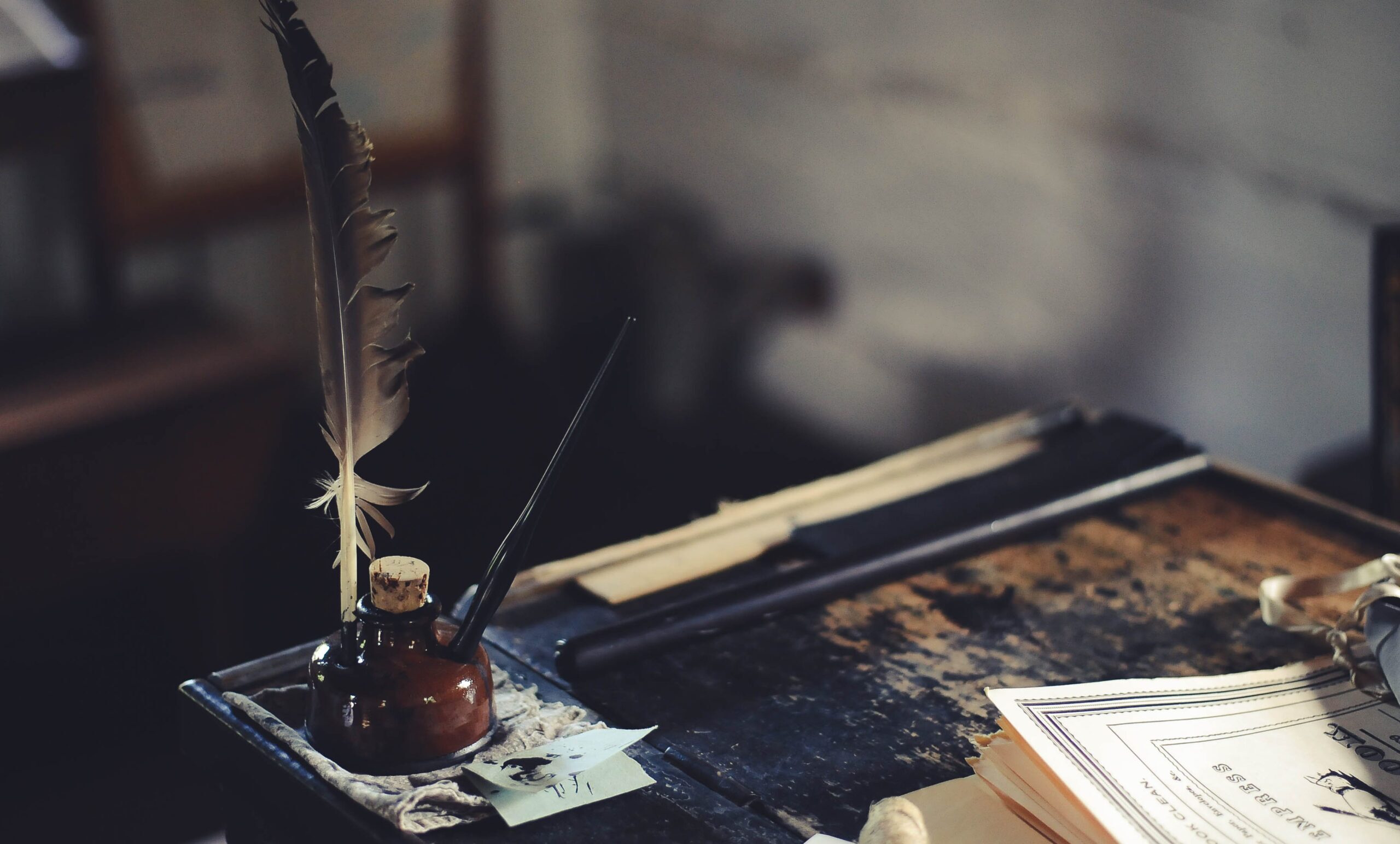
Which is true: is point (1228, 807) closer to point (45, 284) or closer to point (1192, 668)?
point (1192, 668)

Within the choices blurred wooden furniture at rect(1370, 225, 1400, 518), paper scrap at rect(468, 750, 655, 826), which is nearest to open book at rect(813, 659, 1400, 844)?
paper scrap at rect(468, 750, 655, 826)

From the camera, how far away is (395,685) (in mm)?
860

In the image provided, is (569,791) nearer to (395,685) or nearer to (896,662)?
(395,685)

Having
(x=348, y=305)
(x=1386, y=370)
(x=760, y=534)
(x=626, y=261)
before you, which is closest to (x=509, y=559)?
(x=348, y=305)

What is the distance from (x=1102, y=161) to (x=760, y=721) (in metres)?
1.61

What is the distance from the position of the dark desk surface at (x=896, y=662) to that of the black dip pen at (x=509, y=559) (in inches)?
4.8

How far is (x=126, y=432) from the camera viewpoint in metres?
2.45

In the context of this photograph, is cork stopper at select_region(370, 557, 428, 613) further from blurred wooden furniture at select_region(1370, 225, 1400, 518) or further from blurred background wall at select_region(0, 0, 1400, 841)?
blurred wooden furniture at select_region(1370, 225, 1400, 518)

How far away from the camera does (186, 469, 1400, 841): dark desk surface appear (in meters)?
0.87

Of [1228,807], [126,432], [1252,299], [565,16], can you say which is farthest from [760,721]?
[565,16]

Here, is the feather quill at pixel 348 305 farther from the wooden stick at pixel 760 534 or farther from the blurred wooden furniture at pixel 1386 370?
the blurred wooden furniture at pixel 1386 370

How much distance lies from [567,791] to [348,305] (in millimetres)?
350

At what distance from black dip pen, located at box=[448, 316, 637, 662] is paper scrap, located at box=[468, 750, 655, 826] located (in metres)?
0.09

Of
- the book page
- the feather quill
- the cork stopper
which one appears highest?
the feather quill
